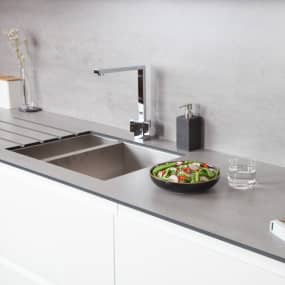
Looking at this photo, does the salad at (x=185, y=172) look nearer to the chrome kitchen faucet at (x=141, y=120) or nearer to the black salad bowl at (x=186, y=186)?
the black salad bowl at (x=186, y=186)

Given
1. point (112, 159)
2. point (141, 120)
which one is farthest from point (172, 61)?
point (112, 159)

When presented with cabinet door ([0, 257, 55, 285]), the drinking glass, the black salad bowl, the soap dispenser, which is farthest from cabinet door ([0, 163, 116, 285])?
the soap dispenser

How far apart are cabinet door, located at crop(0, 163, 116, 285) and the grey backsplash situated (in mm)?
634

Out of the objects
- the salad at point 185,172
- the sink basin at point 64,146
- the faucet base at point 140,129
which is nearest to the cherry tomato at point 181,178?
the salad at point 185,172

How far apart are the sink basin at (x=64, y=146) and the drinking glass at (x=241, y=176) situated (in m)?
0.76

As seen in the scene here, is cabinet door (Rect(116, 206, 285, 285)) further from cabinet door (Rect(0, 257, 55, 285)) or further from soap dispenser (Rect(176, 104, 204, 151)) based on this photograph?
soap dispenser (Rect(176, 104, 204, 151))

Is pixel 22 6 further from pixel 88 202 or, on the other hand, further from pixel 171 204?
pixel 171 204

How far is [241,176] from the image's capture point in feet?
5.74

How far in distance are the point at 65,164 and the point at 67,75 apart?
73cm

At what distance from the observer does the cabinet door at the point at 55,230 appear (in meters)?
1.73

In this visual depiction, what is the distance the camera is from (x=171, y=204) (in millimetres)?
1595

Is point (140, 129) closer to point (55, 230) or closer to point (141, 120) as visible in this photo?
point (141, 120)

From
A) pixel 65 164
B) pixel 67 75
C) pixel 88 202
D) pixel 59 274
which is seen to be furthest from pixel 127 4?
pixel 59 274

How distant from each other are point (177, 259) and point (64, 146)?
102cm
